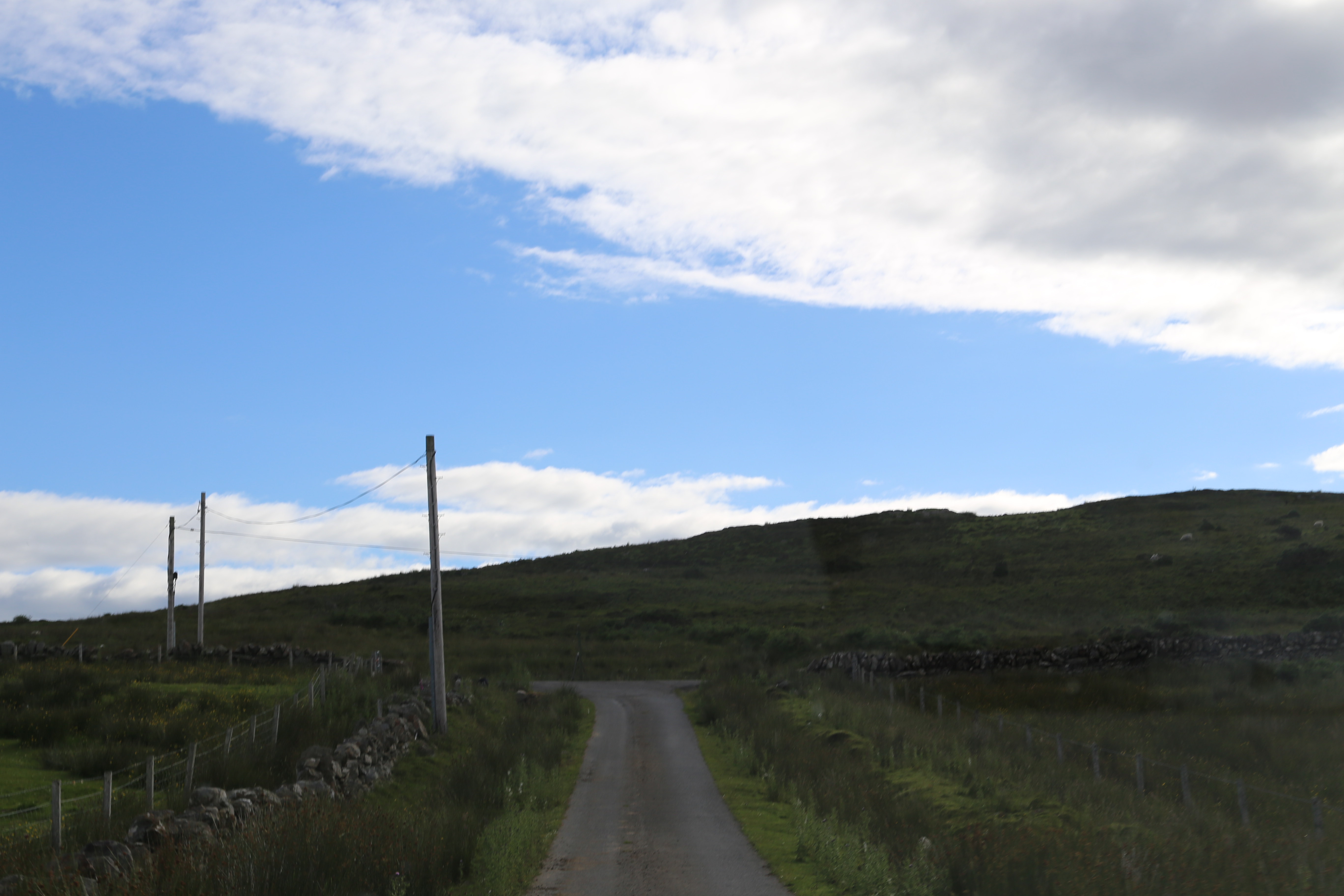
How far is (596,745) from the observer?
28.1 m

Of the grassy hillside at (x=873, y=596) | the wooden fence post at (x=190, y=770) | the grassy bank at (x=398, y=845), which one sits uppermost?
the grassy hillside at (x=873, y=596)

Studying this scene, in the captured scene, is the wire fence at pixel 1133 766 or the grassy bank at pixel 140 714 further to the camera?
the grassy bank at pixel 140 714

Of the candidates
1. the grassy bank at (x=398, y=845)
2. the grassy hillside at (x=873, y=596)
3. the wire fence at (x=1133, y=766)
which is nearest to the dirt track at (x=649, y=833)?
the grassy bank at (x=398, y=845)

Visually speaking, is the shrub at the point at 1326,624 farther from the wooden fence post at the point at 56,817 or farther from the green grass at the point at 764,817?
the wooden fence post at the point at 56,817

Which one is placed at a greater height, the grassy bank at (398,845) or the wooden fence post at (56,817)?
the wooden fence post at (56,817)

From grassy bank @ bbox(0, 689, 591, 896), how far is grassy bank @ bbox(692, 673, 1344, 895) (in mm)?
3757

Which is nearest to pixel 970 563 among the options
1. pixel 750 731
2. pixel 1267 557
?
pixel 1267 557

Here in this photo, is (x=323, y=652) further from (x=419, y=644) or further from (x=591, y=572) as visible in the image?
(x=591, y=572)

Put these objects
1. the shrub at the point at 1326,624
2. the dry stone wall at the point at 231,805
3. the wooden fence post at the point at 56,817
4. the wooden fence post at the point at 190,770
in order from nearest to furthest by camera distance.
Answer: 1. the dry stone wall at the point at 231,805
2. the wooden fence post at the point at 56,817
3. the wooden fence post at the point at 190,770
4. the shrub at the point at 1326,624

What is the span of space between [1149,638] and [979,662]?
297 inches

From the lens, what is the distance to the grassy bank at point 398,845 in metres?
10.3

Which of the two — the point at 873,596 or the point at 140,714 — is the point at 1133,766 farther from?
the point at 873,596

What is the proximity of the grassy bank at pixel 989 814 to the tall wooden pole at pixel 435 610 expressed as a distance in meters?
→ 7.42

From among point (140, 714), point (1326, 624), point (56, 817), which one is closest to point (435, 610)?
point (140, 714)
